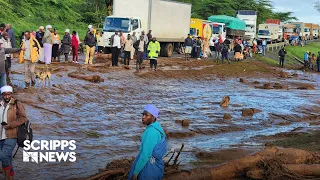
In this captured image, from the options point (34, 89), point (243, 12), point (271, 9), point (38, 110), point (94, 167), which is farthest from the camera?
point (271, 9)

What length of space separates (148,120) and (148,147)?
34 centimetres

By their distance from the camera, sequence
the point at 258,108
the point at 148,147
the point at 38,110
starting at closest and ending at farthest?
the point at 148,147 → the point at 38,110 → the point at 258,108

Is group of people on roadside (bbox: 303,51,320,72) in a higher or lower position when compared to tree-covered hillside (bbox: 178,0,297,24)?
lower

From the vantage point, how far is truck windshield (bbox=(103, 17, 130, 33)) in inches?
1087

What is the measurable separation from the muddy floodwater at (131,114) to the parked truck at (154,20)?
212 inches

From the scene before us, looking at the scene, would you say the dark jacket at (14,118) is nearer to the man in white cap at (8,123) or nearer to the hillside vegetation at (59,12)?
the man in white cap at (8,123)

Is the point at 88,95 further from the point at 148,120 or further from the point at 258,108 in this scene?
the point at 148,120

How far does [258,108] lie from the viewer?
17.7 meters

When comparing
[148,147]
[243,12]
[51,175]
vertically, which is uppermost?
[243,12]

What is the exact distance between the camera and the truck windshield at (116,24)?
90.6ft

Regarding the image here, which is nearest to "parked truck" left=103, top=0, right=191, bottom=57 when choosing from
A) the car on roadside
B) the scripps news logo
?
the scripps news logo

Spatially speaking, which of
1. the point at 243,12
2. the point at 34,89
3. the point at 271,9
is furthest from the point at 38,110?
the point at 271,9

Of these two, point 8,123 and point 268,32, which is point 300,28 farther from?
point 8,123

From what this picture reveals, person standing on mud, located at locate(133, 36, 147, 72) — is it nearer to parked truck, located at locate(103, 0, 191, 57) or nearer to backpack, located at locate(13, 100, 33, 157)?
parked truck, located at locate(103, 0, 191, 57)
